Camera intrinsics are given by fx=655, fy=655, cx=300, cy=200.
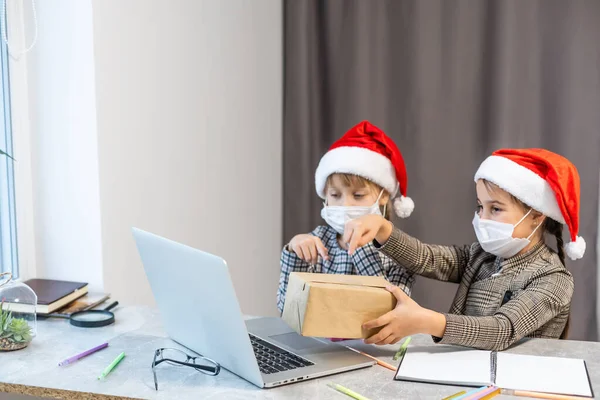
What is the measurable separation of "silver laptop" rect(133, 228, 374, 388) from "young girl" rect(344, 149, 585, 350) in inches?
9.9

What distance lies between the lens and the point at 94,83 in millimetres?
1680

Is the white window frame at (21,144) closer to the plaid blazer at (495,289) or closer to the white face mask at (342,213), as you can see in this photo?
the white face mask at (342,213)

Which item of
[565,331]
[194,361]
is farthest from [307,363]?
[565,331]

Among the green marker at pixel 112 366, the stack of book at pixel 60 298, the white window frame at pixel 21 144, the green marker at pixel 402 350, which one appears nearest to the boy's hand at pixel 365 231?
the green marker at pixel 402 350

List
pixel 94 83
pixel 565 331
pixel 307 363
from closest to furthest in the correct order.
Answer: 1. pixel 307 363
2. pixel 565 331
3. pixel 94 83

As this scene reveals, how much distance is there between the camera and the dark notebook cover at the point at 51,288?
1.55m

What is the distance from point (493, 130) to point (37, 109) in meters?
1.71

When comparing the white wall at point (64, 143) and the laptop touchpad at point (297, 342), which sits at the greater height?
the white wall at point (64, 143)

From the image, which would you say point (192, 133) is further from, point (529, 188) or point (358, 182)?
point (529, 188)

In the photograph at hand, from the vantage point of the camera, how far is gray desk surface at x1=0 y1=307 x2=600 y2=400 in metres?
1.09

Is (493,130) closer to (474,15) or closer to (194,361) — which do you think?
(474,15)

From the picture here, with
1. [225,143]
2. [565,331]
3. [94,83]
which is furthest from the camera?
[225,143]

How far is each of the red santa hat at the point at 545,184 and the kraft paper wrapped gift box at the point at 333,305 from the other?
51 centimetres

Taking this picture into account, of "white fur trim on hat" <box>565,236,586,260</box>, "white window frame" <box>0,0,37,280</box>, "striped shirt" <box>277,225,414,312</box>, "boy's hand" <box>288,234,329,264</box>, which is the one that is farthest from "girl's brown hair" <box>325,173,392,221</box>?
"white window frame" <box>0,0,37,280</box>
